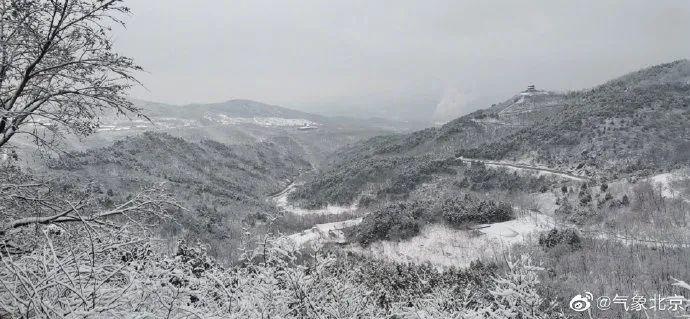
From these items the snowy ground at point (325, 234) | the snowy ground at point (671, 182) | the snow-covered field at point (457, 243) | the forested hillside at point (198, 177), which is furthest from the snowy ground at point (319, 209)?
the snowy ground at point (671, 182)

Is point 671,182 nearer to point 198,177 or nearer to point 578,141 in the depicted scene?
point 578,141

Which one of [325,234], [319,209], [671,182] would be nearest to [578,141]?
[671,182]

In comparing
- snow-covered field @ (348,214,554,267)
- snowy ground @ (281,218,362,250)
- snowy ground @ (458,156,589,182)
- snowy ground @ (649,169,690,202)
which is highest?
snowy ground @ (649,169,690,202)

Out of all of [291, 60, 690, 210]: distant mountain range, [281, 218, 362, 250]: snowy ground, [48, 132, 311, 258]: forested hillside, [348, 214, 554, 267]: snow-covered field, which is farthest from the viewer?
[291, 60, 690, 210]: distant mountain range

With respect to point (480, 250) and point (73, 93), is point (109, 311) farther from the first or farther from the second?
point (480, 250)

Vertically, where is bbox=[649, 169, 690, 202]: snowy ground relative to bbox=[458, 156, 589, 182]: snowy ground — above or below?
above

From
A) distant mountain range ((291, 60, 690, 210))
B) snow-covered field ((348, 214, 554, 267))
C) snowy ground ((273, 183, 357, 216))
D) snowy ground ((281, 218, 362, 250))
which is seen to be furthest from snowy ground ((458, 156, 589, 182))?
snowy ground ((281, 218, 362, 250))

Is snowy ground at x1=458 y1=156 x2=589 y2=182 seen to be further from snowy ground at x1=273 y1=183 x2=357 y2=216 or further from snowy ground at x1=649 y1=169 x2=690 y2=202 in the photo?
snowy ground at x1=273 y1=183 x2=357 y2=216
